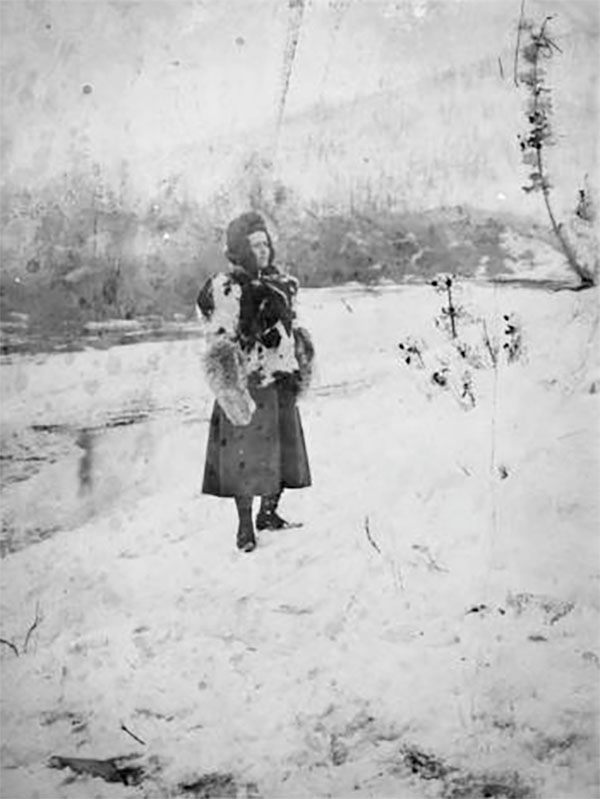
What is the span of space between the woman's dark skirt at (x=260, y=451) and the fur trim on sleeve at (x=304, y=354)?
0.17 ft

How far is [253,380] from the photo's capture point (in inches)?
106

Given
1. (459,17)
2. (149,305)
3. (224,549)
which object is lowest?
(224,549)

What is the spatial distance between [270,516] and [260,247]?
0.70m

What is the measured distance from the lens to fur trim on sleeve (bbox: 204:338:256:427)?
8.83 feet

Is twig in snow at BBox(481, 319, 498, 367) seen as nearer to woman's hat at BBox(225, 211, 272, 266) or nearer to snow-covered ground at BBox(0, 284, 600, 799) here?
snow-covered ground at BBox(0, 284, 600, 799)

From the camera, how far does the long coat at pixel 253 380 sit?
269cm

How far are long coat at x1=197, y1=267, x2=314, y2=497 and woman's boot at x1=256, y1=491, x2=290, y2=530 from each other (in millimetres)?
23

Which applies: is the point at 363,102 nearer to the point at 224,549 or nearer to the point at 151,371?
the point at 151,371

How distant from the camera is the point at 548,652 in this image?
8.45 feet

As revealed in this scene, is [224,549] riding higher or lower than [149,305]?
lower

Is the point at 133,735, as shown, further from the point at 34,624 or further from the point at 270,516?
the point at 270,516

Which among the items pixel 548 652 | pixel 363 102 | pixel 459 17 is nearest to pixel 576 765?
pixel 548 652

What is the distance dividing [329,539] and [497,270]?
0.83 metres

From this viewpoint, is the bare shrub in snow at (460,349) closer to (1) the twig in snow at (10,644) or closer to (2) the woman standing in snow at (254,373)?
(2) the woman standing in snow at (254,373)
